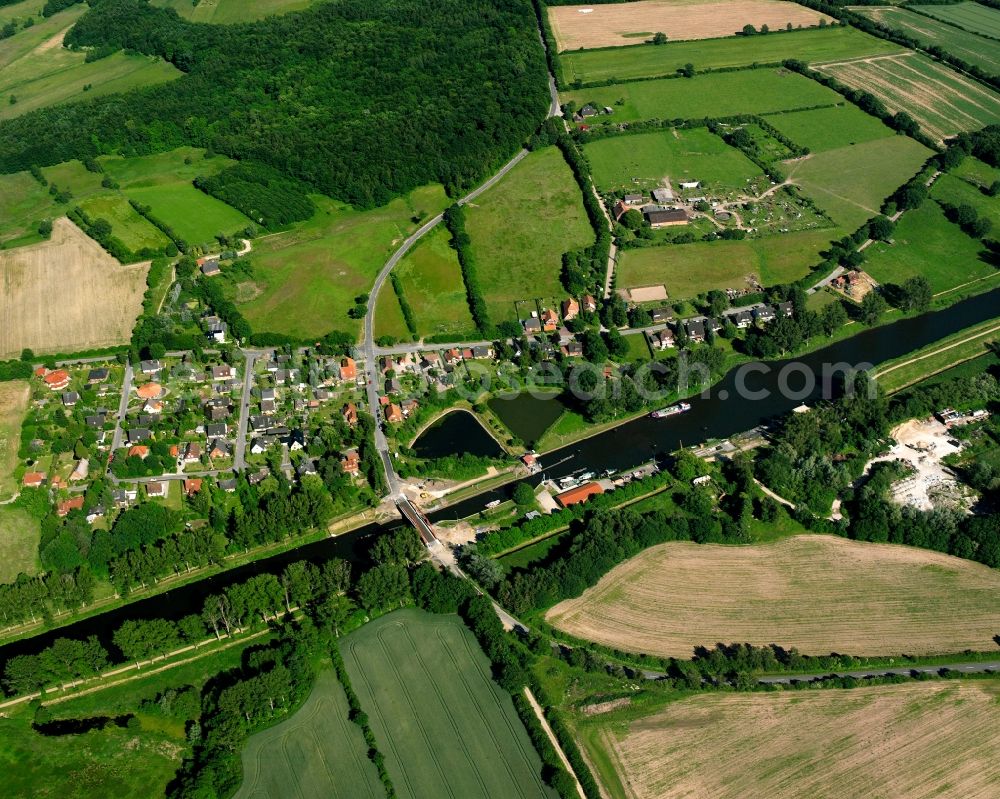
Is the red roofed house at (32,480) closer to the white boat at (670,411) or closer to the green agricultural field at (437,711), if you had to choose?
the green agricultural field at (437,711)

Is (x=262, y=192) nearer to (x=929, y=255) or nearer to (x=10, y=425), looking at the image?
(x=10, y=425)

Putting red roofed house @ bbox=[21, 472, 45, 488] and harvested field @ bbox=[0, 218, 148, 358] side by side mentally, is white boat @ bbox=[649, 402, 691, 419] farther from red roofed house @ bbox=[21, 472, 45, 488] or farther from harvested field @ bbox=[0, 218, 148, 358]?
harvested field @ bbox=[0, 218, 148, 358]

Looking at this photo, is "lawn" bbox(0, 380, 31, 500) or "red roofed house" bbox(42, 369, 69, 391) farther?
"red roofed house" bbox(42, 369, 69, 391)

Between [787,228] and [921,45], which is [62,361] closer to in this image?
[787,228]

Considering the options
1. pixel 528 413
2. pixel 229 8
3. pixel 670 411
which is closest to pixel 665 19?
pixel 229 8

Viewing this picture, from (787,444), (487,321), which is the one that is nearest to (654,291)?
(487,321)

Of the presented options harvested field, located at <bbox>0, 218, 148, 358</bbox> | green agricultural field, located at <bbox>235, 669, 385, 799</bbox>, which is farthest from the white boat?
harvested field, located at <bbox>0, 218, 148, 358</bbox>
